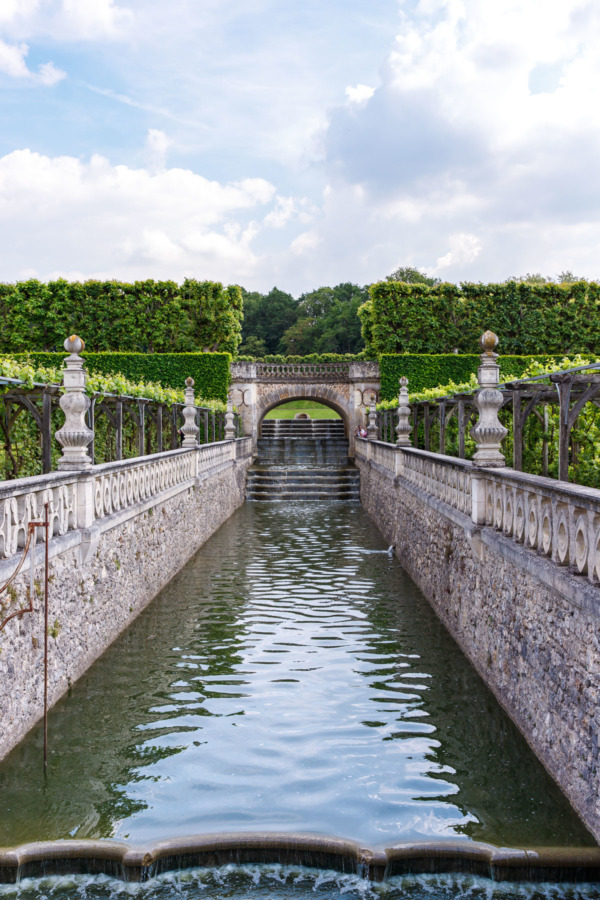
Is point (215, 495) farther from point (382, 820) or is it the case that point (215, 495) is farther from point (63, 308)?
point (63, 308)

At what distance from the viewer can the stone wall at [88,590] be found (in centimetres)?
661

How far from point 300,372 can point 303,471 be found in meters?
9.87

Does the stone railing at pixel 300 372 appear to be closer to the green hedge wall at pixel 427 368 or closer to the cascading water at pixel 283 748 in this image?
the green hedge wall at pixel 427 368

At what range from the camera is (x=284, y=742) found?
23.0 feet

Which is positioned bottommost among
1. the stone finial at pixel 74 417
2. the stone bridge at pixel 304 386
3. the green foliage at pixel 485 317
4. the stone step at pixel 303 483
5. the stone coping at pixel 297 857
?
the stone coping at pixel 297 857

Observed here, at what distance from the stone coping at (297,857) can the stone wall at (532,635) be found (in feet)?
1.30

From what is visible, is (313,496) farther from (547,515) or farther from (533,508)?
(547,515)

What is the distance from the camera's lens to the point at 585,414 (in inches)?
570

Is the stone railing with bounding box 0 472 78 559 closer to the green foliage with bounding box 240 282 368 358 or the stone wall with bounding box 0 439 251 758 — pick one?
the stone wall with bounding box 0 439 251 758

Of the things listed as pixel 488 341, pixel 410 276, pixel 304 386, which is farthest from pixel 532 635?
pixel 410 276

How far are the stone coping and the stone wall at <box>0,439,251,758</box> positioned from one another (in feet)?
4.61

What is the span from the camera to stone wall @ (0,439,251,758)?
260 inches

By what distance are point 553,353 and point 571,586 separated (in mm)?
36963

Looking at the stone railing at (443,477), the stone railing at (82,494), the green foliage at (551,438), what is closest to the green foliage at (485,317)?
the green foliage at (551,438)
